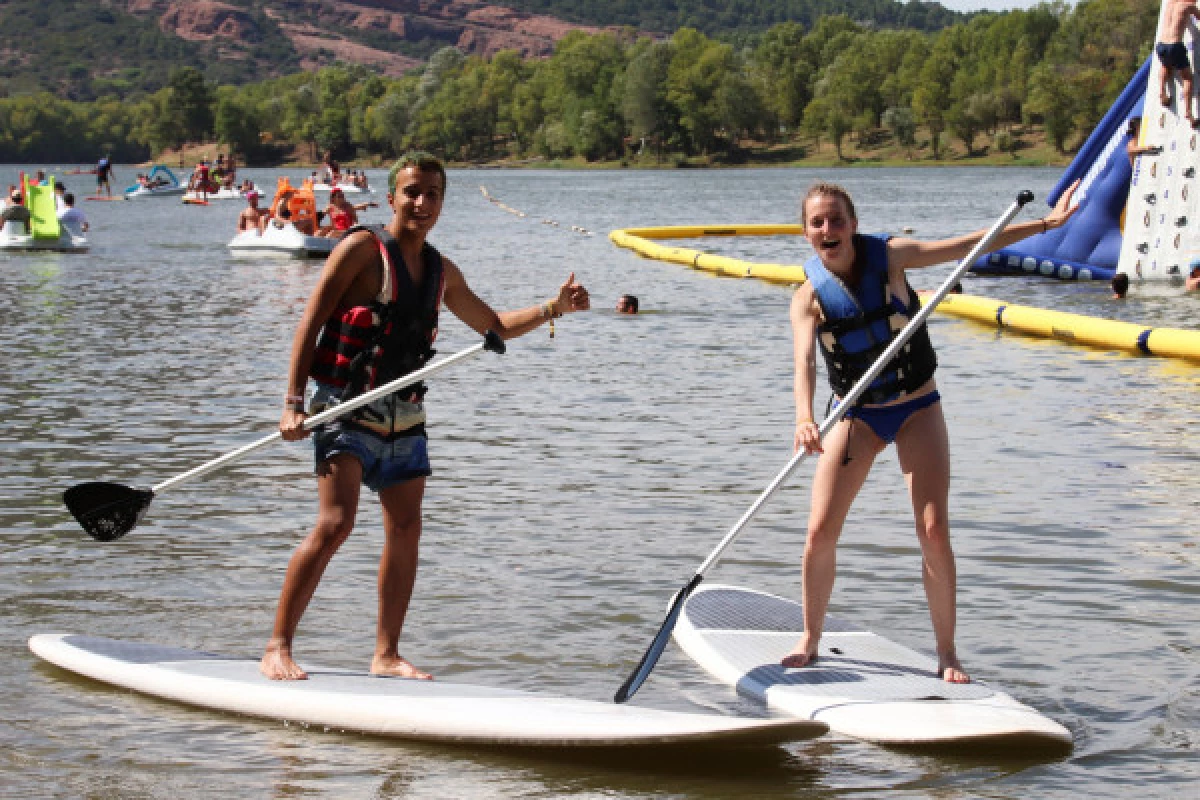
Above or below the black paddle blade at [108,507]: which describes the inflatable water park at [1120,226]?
above

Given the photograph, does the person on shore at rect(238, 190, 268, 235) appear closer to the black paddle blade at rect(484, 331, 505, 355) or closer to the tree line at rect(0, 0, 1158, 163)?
the black paddle blade at rect(484, 331, 505, 355)

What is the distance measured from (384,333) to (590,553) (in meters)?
2.81

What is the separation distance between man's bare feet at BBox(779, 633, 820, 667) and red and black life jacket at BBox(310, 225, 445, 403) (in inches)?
69.7

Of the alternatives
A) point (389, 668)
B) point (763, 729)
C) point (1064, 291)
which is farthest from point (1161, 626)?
point (1064, 291)

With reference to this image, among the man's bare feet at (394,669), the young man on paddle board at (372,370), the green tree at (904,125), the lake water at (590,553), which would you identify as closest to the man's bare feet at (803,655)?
the lake water at (590,553)

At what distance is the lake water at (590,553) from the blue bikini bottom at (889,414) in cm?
110

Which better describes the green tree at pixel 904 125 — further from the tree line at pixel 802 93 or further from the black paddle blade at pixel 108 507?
the black paddle blade at pixel 108 507

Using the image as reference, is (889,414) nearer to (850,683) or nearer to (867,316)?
(867,316)

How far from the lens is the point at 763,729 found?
5.06 m

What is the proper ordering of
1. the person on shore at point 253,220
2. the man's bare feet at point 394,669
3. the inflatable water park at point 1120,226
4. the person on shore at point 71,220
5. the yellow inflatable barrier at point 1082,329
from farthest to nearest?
the person on shore at point 71,220 < the person on shore at point 253,220 < the inflatable water park at point 1120,226 < the yellow inflatable barrier at point 1082,329 < the man's bare feet at point 394,669

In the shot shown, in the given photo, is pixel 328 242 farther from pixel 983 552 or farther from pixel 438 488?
pixel 983 552

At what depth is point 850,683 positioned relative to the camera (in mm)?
5977

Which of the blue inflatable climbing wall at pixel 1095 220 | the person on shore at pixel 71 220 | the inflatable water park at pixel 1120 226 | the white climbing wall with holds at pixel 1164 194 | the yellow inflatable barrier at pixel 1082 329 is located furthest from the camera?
the person on shore at pixel 71 220

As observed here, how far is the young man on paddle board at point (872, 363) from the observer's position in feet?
19.0
